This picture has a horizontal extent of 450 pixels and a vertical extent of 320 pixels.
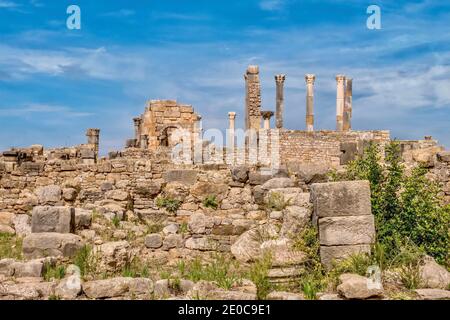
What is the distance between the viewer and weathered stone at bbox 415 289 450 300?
20.0ft

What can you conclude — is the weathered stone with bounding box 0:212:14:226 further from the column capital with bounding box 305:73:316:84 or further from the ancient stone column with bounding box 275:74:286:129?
the column capital with bounding box 305:73:316:84

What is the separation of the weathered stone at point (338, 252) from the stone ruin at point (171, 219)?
0.6 inches

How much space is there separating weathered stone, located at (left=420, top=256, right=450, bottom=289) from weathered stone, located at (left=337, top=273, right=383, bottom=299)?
0.87 m

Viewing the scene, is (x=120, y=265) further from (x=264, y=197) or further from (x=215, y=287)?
(x=264, y=197)

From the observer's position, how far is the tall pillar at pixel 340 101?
36875 millimetres

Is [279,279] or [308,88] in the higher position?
[308,88]

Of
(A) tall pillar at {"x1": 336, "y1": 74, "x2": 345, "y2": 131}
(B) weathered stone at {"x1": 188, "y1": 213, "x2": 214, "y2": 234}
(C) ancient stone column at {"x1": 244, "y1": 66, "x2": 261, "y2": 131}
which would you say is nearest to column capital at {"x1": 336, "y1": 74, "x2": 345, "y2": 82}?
(A) tall pillar at {"x1": 336, "y1": 74, "x2": 345, "y2": 131}

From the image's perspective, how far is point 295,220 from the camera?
8031mm

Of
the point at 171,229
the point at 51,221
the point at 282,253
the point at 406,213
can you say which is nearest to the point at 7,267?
the point at 51,221

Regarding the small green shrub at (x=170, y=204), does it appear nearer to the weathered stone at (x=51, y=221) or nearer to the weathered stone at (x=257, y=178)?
the weathered stone at (x=257, y=178)

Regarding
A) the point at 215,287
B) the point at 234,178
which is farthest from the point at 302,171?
the point at 215,287

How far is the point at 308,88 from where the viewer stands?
36.7 metres
